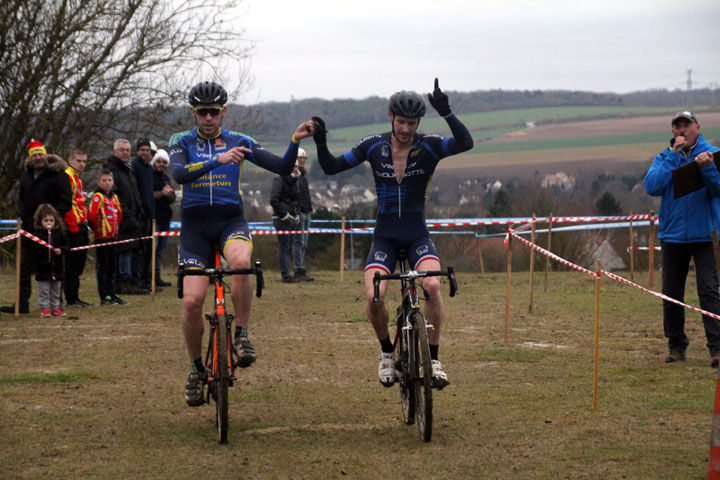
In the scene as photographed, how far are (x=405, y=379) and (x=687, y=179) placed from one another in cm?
403

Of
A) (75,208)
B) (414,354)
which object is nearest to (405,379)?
(414,354)

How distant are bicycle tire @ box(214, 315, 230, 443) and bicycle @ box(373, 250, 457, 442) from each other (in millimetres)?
1130

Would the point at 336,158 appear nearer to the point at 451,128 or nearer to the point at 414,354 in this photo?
the point at 451,128

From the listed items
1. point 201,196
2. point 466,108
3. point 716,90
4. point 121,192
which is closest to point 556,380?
point 201,196

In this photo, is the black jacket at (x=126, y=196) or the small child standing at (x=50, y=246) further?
the black jacket at (x=126, y=196)

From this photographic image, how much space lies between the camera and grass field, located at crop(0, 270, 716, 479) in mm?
5910

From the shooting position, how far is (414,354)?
6.64 m

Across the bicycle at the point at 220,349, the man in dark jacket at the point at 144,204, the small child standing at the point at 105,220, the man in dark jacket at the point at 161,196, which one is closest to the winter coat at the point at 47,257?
the small child standing at the point at 105,220

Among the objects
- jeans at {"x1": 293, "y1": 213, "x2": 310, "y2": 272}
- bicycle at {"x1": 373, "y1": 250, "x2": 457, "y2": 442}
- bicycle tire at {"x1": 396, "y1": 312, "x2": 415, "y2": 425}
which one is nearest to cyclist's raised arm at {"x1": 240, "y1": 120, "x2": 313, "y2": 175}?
bicycle at {"x1": 373, "y1": 250, "x2": 457, "y2": 442}

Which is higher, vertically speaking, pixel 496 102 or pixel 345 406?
pixel 496 102

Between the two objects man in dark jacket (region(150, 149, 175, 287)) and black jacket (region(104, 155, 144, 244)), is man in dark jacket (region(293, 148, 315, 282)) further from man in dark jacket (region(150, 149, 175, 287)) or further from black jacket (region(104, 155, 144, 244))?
black jacket (region(104, 155, 144, 244))

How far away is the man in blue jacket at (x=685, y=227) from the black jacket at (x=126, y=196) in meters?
8.44

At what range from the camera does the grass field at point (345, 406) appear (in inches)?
233

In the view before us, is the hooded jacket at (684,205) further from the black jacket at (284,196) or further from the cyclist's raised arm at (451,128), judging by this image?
the black jacket at (284,196)
